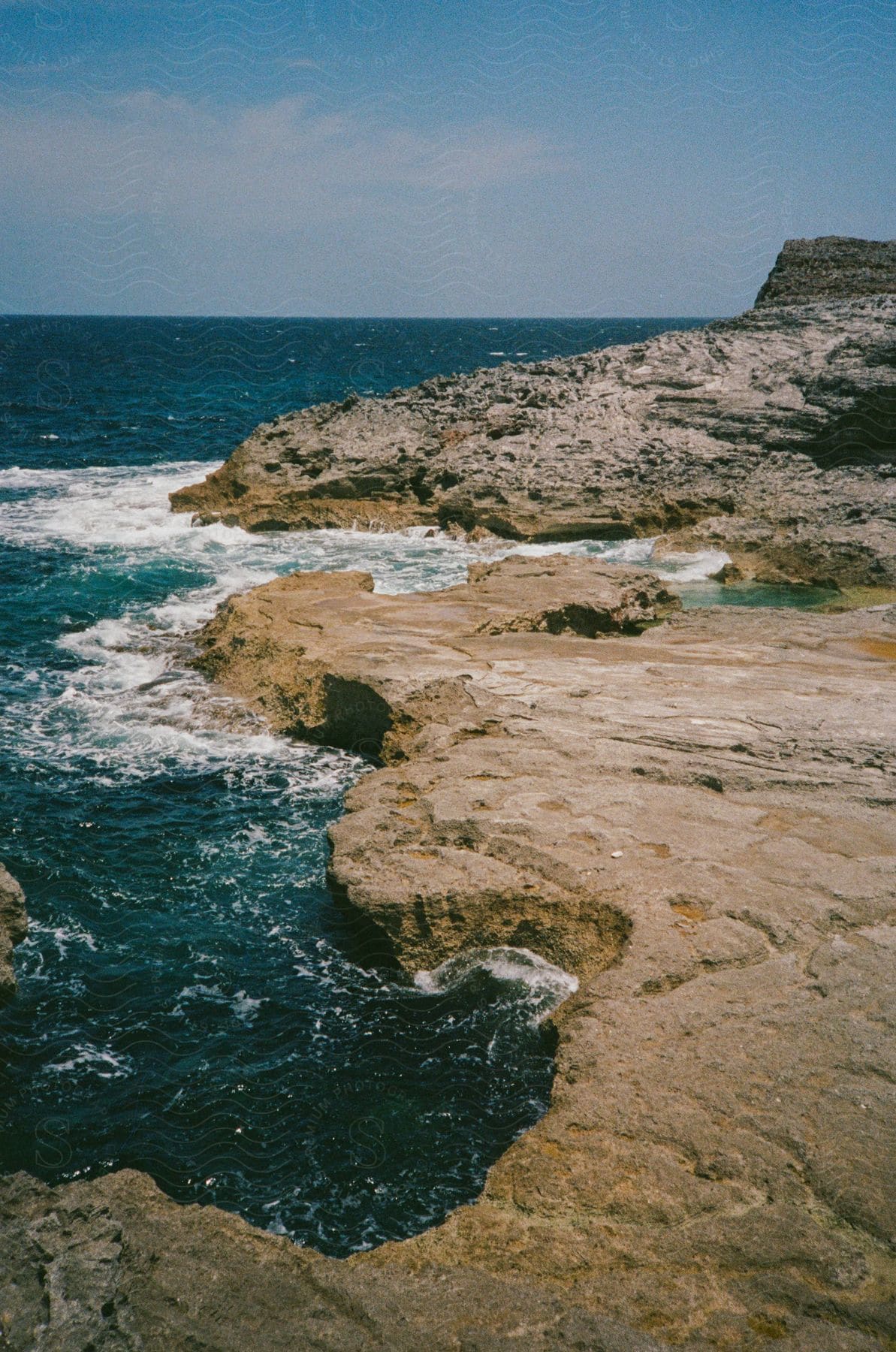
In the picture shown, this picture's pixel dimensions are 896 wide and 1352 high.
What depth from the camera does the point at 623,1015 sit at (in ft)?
17.4

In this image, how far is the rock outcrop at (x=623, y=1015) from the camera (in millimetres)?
3615

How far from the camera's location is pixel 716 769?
765 cm

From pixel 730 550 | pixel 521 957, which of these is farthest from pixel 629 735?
pixel 730 550

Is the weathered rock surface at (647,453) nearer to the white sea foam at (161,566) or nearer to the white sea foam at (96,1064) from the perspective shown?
the white sea foam at (161,566)

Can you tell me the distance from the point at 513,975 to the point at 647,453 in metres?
17.7

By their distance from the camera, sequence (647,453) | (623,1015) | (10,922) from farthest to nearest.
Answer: (647,453) < (10,922) < (623,1015)

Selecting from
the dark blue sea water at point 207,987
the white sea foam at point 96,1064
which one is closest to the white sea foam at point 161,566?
the dark blue sea water at point 207,987

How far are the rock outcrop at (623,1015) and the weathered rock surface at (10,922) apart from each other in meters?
2.32

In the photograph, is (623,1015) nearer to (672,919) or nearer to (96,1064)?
(672,919)

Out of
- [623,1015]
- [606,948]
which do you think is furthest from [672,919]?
[623,1015]

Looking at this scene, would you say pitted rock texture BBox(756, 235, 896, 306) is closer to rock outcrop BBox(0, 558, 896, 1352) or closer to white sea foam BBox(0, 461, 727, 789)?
white sea foam BBox(0, 461, 727, 789)

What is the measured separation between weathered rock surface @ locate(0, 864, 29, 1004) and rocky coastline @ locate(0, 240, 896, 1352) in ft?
7.64

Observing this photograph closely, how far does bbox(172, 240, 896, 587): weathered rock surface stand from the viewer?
19.8 meters

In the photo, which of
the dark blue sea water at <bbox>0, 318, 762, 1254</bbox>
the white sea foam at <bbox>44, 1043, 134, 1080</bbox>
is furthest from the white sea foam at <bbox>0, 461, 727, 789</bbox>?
the white sea foam at <bbox>44, 1043, 134, 1080</bbox>
